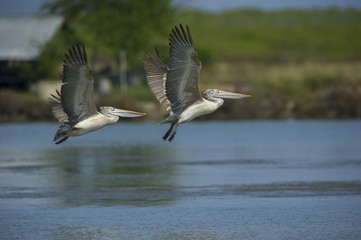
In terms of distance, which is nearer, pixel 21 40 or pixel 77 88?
pixel 77 88

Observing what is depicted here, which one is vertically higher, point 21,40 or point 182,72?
point 21,40

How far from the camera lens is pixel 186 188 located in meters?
12.3

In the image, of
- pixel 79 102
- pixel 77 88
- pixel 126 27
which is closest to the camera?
pixel 77 88

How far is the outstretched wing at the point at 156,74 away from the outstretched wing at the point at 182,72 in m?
0.89

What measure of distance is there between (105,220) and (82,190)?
2.63 m

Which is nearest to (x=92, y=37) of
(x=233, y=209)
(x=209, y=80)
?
(x=209, y=80)

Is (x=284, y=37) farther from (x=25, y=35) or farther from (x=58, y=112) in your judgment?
(x=58, y=112)

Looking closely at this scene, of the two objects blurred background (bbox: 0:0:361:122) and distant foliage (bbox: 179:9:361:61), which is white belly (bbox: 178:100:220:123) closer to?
blurred background (bbox: 0:0:361:122)

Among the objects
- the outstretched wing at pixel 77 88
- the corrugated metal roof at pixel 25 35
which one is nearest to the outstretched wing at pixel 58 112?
the outstretched wing at pixel 77 88

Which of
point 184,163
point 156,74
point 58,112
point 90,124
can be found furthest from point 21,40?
point 90,124

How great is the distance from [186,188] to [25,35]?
1030 inches

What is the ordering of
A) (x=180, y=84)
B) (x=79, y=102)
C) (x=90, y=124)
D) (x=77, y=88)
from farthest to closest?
(x=180, y=84), (x=90, y=124), (x=79, y=102), (x=77, y=88)

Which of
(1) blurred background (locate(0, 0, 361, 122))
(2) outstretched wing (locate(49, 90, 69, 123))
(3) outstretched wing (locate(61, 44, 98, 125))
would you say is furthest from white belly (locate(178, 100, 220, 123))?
(1) blurred background (locate(0, 0, 361, 122))

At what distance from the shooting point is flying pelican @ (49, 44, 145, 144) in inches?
435
